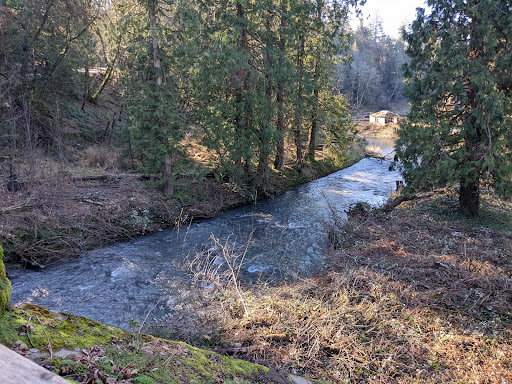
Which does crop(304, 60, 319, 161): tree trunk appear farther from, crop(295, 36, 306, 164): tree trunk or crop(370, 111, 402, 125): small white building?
crop(370, 111, 402, 125): small white building

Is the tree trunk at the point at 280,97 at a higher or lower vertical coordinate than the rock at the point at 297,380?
higher

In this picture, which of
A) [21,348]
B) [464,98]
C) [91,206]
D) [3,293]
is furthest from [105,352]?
[464,98]

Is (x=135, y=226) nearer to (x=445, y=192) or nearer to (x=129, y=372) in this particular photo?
(x=129, y=372)

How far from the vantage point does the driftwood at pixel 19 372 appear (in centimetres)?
128

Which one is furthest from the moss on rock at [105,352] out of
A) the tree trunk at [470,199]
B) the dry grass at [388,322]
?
the tree trunk at [470,199]

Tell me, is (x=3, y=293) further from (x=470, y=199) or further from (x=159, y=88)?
(x=470, y=199)

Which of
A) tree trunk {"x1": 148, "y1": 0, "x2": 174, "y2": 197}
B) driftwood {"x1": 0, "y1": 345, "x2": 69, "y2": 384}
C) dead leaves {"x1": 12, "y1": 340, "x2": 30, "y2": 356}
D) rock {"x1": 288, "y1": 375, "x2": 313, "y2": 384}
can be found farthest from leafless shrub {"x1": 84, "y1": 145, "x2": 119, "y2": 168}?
driftwood {"x1": 0, "y1": 345, "x2": 69, "y2": 384}

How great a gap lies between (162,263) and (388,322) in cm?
608

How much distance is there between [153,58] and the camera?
13.0 m

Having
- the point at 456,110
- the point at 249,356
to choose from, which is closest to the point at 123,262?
the point at 249,356

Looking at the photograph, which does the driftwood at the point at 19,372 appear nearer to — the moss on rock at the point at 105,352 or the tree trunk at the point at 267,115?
the moss on rock at the point at 105,352

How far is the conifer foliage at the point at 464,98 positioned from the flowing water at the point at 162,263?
4474 mm

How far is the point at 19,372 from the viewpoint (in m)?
1.33

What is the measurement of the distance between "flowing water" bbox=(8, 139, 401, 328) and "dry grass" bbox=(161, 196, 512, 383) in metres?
1.46
